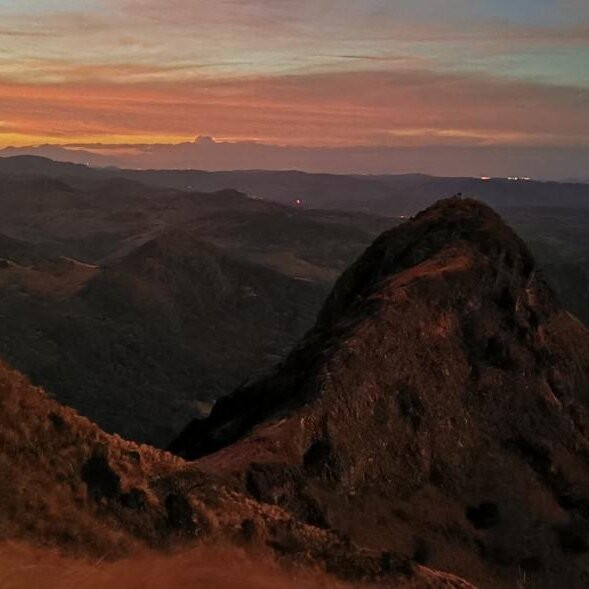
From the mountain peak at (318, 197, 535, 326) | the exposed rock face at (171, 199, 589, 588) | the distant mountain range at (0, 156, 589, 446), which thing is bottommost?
the distant mountain range at (0, 156, 589, 446)

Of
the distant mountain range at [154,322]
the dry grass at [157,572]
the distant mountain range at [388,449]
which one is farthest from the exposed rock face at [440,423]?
the distant mountain range at [154,322]

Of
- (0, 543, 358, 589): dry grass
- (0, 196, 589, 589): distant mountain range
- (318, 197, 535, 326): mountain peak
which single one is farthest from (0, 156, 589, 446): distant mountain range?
(0, 543, 358, 589): dry grass

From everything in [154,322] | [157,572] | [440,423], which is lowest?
[154,322]

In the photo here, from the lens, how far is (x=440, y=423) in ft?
128

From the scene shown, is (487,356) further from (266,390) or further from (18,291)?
(18,291)

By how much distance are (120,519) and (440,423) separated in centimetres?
2326

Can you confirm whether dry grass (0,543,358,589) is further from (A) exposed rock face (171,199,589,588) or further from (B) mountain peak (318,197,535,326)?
(B) mountain peak (318,197,535,326)

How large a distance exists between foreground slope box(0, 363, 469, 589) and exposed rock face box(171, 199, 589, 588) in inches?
271

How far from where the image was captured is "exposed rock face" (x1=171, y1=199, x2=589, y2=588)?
32.7 m

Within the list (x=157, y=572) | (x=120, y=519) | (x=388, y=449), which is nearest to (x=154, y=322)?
(x=388, y=449)

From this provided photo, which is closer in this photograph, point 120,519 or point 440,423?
point 120,519

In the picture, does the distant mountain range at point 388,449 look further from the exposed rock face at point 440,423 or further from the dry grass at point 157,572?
the dry grass at point 157,572

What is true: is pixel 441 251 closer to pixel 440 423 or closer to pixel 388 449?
pixel 440 423

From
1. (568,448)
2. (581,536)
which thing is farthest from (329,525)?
(568,448)
